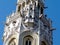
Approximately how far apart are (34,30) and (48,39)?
2265 mm

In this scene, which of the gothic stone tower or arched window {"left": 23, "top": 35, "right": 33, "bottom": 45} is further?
the gothic stone tower

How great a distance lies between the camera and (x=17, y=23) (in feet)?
139

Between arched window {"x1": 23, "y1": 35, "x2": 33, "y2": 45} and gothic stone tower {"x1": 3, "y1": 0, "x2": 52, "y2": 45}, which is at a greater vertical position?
gothic stone tower {"x1": 3, "y1": 0, "x2": 52, "y2": 45}

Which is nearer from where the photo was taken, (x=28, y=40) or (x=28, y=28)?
(x=28, y=40)

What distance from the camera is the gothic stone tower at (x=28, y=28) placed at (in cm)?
4084

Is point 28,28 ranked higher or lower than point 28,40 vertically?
higher

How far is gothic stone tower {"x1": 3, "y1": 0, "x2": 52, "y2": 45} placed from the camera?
4084 cm

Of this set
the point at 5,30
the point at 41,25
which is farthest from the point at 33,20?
the point at 5,30

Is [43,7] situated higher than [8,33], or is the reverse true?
[43,7]

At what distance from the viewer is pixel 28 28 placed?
137 ft

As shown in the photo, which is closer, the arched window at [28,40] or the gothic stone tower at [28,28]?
the arched window at [28,40]

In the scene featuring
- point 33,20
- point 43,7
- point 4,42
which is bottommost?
point 4,42

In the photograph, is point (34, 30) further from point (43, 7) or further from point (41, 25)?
point (43, 7)

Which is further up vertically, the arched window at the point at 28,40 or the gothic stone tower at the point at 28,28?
the gothic stone tower at the point at 28,28
